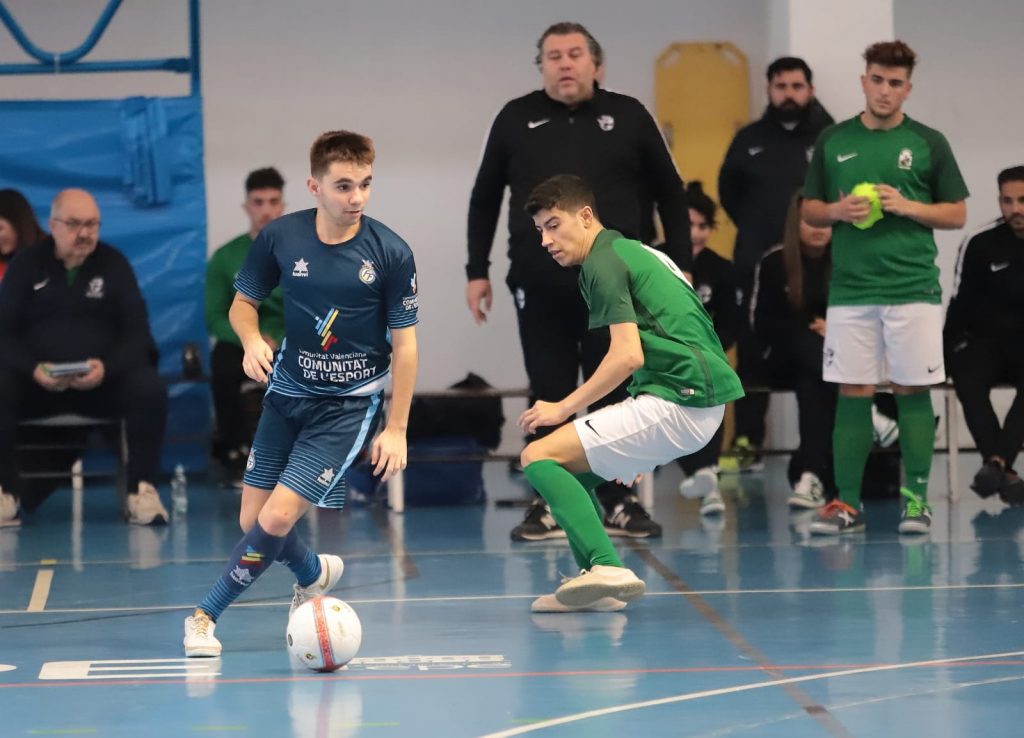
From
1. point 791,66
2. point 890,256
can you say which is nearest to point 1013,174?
point 791,66

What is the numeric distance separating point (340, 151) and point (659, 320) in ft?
4.37

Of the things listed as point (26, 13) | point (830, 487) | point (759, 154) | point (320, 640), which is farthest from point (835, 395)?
point (26, 13)

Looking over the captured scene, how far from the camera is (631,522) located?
7.13 m

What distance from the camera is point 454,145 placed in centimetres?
1082

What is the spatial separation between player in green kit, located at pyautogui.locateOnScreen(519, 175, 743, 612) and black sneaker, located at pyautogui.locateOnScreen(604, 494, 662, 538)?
150cm

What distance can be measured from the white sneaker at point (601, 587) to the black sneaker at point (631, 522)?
1.79 m

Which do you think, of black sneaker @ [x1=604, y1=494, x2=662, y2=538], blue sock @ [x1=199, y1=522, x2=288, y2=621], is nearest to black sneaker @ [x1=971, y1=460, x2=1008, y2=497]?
black sneaker @ [x1=604, y1=494, x2=662, y2=538]

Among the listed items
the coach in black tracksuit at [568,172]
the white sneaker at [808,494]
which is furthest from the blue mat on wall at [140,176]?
the white sneaker at [808,494]

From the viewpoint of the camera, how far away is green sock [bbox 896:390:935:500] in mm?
7148

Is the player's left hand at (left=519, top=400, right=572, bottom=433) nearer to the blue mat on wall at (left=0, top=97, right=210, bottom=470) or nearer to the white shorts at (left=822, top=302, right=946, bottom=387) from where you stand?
the white shorts at (left=822, top=302, right=946, bottom=387)

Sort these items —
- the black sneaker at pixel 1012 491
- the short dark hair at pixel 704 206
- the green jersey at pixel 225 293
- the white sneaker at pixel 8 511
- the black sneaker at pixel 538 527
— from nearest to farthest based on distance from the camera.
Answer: the black sneaker at pixel 538 527 → the white sneaker at pixel 8 511 → the black sneaker at pixel 1012 491 → the short dark hair at pixel 704 206 → the green jersey at pixel 225 293

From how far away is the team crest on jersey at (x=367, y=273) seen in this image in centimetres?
501

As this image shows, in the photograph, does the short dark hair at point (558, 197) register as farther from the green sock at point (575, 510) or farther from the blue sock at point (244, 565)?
the blue sock at point (244, 565)

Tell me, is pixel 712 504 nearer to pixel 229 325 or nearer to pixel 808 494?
pixel 808 494
